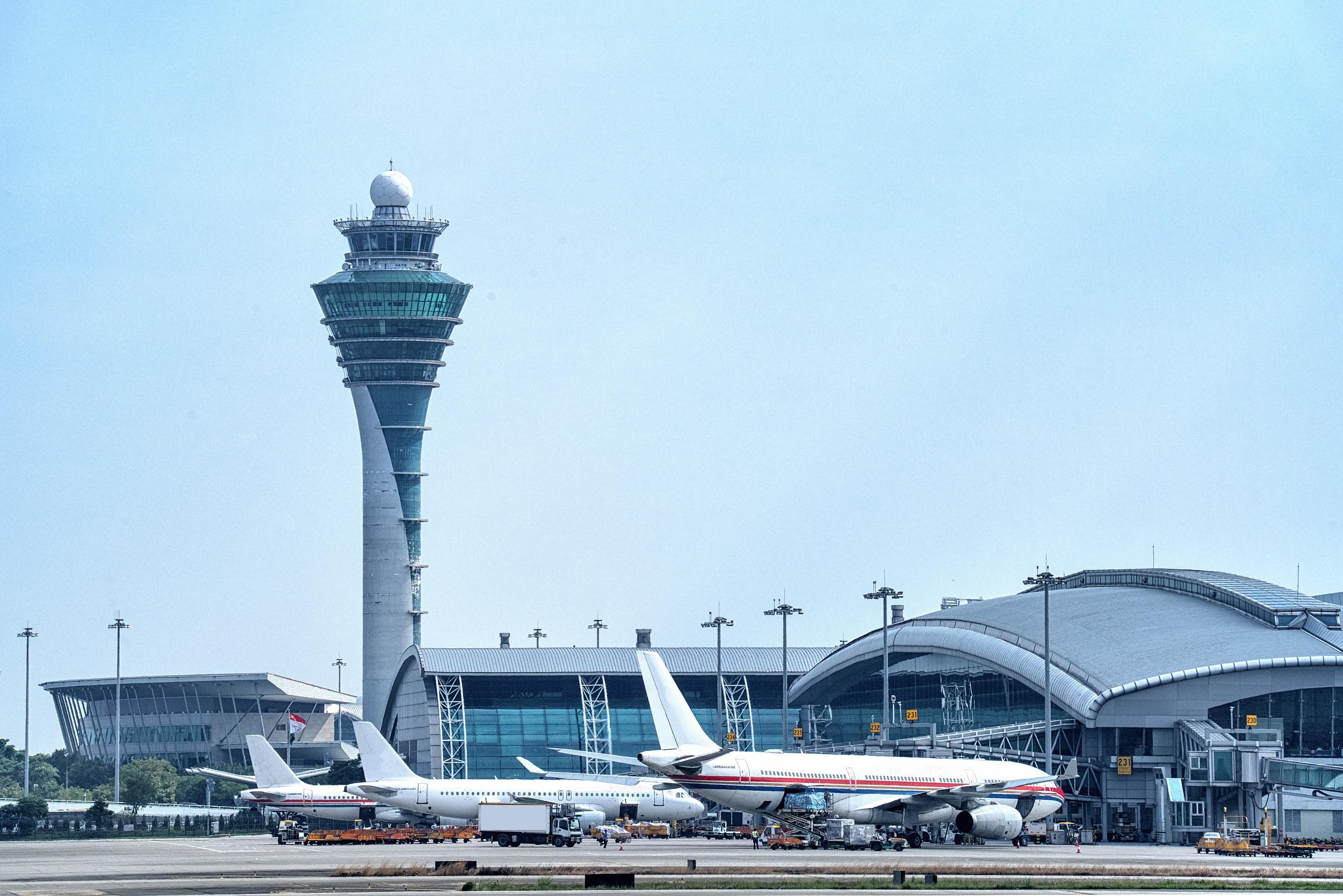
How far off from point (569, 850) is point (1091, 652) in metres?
48.6

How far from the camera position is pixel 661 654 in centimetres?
16938

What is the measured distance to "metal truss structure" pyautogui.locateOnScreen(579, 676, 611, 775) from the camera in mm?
164250

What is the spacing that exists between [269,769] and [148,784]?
261ft

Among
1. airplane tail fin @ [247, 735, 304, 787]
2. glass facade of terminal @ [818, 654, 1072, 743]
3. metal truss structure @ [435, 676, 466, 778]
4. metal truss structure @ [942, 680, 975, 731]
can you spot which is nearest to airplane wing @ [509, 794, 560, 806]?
airplane tail fin @ [247, 735, 304, 787]

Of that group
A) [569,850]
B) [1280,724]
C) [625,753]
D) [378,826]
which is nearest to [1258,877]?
[569,850]

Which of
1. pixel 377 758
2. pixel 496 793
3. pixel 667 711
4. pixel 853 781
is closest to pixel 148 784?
pixel 377 758

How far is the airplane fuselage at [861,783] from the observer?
3066 inches

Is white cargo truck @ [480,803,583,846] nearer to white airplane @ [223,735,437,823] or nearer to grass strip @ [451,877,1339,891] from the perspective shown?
white airplane @ [223,735,437,823]

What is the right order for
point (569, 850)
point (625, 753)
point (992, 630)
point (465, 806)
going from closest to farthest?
point (569, 850) < point (465, 806) < point (992, 630) < point (625, 753)

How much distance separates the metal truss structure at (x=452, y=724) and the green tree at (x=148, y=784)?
31.7m

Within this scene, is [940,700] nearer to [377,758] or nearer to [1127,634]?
[1127,634]

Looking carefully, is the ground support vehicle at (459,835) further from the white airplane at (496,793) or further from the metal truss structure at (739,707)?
the metal truss structure at (739,707)

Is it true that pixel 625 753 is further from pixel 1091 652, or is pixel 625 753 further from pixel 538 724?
pixel 1091 652

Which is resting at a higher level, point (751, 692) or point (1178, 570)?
point (1178, 570)
